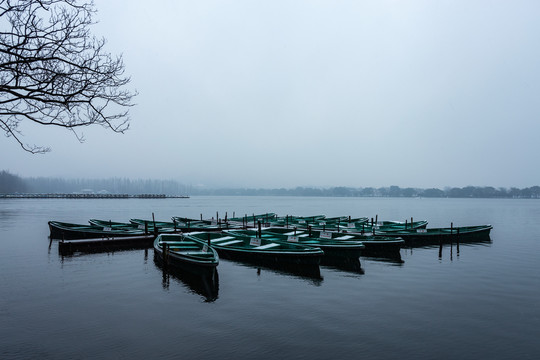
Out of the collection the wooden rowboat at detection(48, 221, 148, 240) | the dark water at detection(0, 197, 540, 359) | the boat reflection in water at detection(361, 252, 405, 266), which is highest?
the wooden rowboat at detection(48, 221, 148, 240)

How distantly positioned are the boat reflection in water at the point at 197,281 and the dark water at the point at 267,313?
0.10 m

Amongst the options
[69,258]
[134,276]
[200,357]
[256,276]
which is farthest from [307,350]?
[69,258]

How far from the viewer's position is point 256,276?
22375 mm

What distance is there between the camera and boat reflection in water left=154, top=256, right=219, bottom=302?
1827cm

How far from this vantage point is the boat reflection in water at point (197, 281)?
1827 centimetres

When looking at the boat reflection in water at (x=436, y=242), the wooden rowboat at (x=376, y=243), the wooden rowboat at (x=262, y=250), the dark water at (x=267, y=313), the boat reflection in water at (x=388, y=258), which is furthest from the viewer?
the boat reflection in water at (x=436, y=242)

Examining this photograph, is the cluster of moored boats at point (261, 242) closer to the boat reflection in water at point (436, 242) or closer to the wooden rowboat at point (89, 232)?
the wooden rowboat at point (89, 232)

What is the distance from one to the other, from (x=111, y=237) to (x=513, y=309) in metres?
31.4

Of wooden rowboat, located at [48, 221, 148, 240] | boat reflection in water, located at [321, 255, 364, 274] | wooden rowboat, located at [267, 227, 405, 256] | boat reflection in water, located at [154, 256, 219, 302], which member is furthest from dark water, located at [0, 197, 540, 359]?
wooden rowboat, located at [48, 221, 148, 240]

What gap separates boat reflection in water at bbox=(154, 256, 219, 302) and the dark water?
99mm

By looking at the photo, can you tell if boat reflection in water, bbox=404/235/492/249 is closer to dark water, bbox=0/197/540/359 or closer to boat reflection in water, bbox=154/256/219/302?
dark water, bbox=0/197/540/359

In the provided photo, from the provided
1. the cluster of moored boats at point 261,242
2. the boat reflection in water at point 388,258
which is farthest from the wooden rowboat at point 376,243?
the boat reflection in water at point 388,258

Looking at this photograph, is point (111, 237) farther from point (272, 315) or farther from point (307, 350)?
point (307, 350)

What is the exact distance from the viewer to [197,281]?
20.1m
